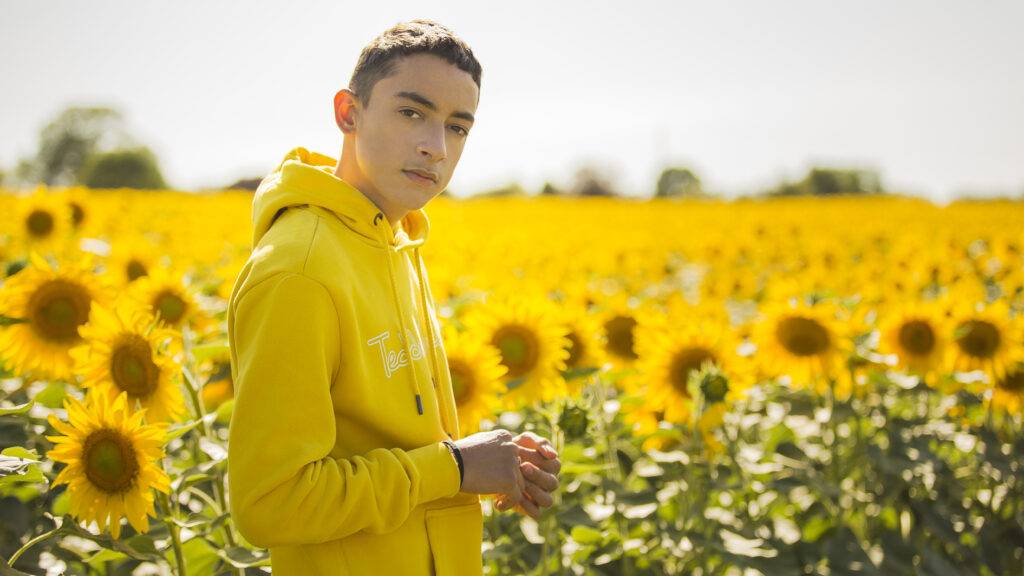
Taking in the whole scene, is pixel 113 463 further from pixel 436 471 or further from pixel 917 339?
pixel 917 339

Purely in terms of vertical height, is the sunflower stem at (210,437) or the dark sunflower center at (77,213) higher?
the dark sunflower center at (77,213)

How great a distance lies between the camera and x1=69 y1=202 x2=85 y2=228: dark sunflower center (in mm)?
4664

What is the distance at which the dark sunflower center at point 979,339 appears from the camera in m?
3.45

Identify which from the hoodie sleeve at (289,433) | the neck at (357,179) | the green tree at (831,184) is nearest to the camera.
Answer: the hoodie sleeve at (289,433)

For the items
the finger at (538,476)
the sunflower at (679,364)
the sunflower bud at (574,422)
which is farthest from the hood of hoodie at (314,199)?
the sunflower at (679,364)

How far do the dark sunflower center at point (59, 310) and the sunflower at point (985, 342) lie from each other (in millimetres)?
3315

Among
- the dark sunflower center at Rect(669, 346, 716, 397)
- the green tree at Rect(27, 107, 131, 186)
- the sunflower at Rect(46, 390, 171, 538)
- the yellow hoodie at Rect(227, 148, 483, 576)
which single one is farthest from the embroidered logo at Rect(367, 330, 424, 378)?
the green tree at Rect(27, 107, 131, 186)

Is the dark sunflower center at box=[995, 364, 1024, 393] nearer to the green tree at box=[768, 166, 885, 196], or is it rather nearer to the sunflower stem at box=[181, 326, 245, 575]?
the sunflower stem at box=[181, 326, 245, 575]

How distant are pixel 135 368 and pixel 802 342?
96.3 inches

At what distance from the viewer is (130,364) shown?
6.62ft

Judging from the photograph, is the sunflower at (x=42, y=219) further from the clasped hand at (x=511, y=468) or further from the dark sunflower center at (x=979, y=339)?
the dark sunflower center at (x=979, y=339)

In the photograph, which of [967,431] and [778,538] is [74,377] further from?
[967,431]

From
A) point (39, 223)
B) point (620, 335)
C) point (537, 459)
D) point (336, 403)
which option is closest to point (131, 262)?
point (39, 223)

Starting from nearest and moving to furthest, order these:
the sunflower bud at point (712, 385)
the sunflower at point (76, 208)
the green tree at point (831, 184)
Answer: the sunflower bud at point (712, 385) < the sunflower at point (76, 208) < the green tree at point (831, 184)
